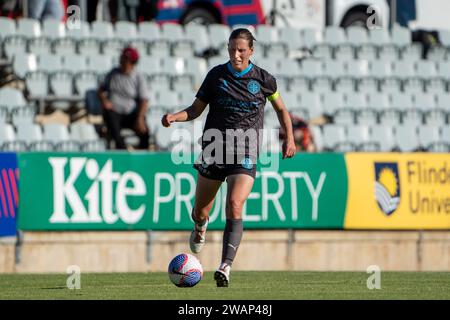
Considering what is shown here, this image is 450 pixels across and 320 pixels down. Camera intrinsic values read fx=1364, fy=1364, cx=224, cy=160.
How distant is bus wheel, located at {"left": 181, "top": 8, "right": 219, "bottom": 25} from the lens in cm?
→ 2577

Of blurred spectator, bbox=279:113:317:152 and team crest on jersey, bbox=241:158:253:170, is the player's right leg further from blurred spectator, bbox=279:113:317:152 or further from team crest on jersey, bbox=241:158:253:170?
blurred spectator, bbox=279:113:317:152

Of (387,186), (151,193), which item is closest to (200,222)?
(151,193)

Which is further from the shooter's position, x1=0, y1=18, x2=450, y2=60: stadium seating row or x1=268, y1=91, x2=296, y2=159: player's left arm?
x1=0, y1=18, x2=450, y2=60: stadium seating row

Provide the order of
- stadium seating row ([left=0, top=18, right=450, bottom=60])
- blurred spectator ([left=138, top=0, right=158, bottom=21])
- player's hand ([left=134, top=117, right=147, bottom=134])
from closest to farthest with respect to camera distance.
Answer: player's hand ([left=134, top=117, right=147, bottom=134])
stadium seating row ([left=0, top=18, right=450, bottom=60])
blurred spectator ([left=138, top=0, right=158, bottom=21])

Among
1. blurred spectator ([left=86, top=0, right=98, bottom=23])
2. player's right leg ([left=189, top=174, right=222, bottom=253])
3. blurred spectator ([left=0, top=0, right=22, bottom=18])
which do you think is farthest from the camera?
blurred spectator ([left=86, top=0, right=98, bottom=23])

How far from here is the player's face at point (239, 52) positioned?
1160 cm

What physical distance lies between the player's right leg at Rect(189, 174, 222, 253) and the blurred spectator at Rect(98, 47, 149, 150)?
673 centimetres

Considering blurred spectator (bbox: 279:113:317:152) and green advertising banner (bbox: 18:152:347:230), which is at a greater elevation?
blurred spectator (bbox: 279:113:317:152)

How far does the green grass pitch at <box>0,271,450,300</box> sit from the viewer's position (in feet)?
36.1

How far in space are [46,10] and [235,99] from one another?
497 inches

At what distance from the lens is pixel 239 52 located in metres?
11.7

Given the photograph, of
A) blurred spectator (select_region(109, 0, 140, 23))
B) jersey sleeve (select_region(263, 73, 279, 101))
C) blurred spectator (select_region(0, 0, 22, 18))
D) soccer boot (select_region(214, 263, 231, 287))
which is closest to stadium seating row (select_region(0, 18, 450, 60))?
blurred spectator (select_region(109, 0, 140, 23))

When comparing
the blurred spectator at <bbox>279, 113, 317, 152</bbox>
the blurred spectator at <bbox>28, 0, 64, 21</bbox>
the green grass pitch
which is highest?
the blurred spectator at <bbox>28, 0, 64, 21</bbox>
